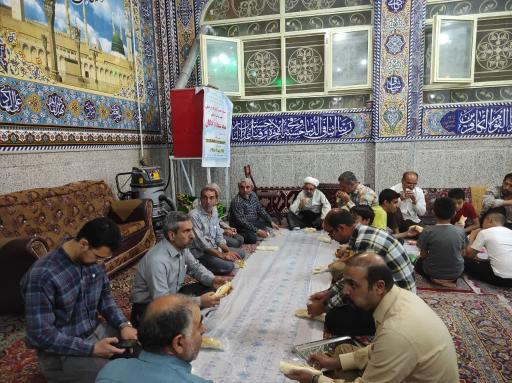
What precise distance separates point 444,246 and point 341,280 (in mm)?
1474

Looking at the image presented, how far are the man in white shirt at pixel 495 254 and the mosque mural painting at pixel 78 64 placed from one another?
4698 millimetres

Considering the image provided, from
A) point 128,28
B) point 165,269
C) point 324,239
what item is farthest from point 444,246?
point 128,28

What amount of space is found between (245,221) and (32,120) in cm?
274

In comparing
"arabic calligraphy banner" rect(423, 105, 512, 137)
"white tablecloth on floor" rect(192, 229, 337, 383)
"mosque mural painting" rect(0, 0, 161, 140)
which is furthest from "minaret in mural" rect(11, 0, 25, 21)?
"arabic calligraphy banner" rect(423, 105, 512, 137)

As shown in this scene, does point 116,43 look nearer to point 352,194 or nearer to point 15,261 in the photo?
point 15,261

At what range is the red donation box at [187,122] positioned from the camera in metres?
5.55

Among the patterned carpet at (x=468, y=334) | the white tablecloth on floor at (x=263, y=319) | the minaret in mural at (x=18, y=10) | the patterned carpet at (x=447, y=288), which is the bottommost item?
the patterned carpet at (x=468, y=334)

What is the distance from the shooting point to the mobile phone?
1902 millimetres

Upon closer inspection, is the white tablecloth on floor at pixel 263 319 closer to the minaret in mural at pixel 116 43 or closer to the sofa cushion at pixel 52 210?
the sofa cushion at pixel 52 210

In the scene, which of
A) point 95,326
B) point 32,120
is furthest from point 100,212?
point 95,326

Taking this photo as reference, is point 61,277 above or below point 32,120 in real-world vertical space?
below

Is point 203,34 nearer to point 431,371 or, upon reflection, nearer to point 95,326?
point 95,326

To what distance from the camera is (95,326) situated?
2012 mm

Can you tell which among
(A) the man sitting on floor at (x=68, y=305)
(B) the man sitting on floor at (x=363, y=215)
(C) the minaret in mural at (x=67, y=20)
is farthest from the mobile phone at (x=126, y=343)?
(C) the minaret in mural at (x=67, y=20)
